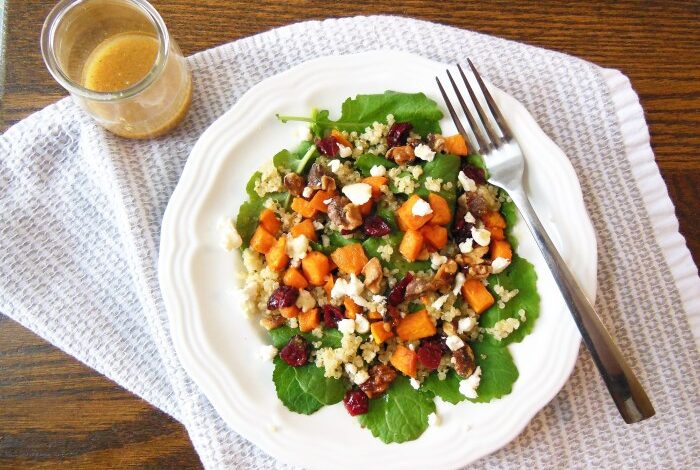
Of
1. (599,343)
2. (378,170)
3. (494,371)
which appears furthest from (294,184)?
(599,343)

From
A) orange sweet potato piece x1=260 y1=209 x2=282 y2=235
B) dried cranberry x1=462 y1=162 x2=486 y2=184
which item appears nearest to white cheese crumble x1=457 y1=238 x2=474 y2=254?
dried cranberry x1=462 y1=162 x2=486 y2=184

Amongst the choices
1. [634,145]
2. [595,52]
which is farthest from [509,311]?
[595,52]

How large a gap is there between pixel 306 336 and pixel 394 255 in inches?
7.9

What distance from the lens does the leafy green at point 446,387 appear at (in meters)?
1.13

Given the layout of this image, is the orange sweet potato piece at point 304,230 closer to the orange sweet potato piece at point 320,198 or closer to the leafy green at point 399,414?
the orange sweet potato piece at point 320,198

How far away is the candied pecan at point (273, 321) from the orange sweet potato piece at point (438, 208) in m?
0.30

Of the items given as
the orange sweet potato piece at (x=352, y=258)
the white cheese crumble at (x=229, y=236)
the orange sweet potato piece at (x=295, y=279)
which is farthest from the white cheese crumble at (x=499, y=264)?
the white cheese crumble at (x=229, y=236)

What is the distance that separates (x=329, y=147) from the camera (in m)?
1.18

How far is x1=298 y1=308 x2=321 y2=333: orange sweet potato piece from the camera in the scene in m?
1.14

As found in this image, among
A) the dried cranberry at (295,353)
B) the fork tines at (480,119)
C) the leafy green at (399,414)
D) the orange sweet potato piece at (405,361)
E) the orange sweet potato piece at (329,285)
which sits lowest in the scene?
the leafy green at (399,414)

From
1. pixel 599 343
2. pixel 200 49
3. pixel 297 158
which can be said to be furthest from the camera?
pixel 200 49

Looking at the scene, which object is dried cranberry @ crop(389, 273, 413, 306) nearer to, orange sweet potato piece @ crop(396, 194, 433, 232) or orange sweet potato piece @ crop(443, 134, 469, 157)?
orange sweet potato piece @ crop(396, 194, 433, 232)

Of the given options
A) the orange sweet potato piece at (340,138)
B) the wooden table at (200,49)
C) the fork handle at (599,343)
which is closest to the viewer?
the fork handle at (599,343)

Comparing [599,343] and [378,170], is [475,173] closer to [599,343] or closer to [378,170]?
[378,170]
